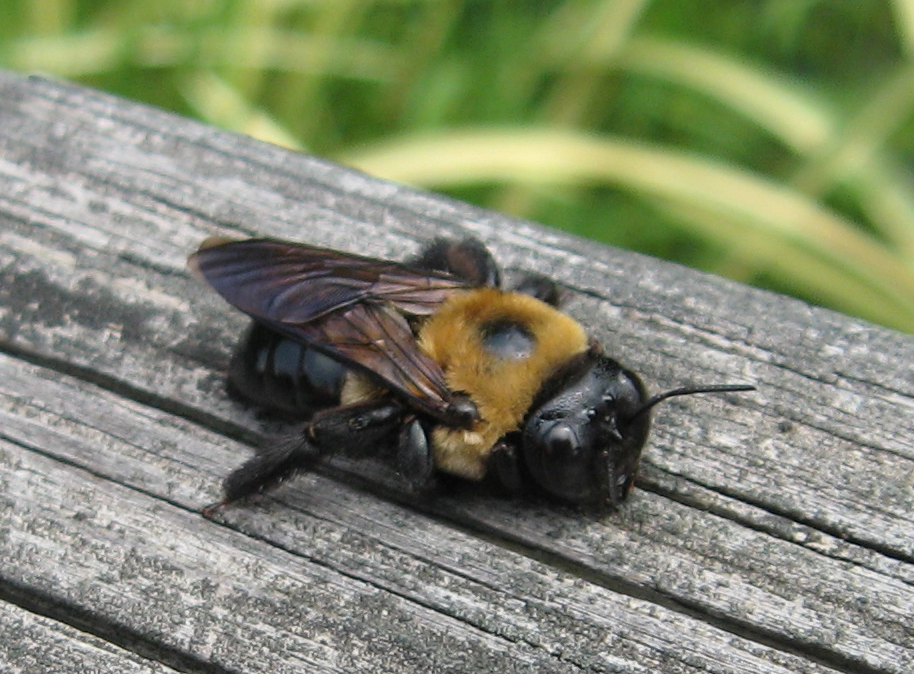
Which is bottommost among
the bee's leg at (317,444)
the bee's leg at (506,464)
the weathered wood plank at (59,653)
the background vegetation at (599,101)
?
the weathered wood plank at (59,653)

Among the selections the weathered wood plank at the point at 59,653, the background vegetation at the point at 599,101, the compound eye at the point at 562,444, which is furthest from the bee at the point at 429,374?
the background vegetation at the point at 599,101

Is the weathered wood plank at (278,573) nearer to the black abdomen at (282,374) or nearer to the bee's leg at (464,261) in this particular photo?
the black abdomen at (282,374)

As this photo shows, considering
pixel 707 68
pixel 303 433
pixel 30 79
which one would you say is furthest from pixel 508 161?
pixel 303 433

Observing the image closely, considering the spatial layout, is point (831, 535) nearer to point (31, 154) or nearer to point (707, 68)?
point (31, 154)

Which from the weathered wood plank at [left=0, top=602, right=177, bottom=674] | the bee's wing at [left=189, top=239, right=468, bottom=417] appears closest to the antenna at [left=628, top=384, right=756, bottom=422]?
the bee's wing at [left=189, top=239, right=468, bottom=417]

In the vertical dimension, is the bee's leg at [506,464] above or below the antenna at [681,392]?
below

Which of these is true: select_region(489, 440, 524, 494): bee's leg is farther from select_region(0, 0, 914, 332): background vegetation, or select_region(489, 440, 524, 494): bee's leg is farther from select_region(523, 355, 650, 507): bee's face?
select_region(0, 0, 914, 332): background vegetation
